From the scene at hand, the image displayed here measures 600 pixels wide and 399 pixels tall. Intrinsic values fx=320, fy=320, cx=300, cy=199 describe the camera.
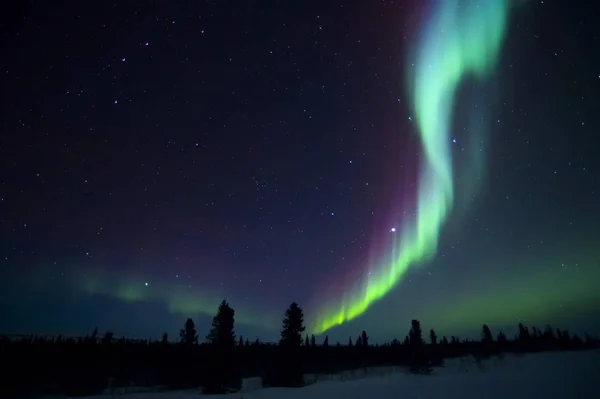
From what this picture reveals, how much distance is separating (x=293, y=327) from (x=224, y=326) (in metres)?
10.1

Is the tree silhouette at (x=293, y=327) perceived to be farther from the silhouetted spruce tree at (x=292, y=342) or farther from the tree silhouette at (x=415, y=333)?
the tree silhouette at (x=415, y=333)

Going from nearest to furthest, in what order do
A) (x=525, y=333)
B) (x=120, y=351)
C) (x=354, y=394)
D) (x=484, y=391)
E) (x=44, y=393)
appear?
(x=484, y=391), (x=354, y=394), (x=44, y=393), (x=120, y=351), (x=525, y=333)

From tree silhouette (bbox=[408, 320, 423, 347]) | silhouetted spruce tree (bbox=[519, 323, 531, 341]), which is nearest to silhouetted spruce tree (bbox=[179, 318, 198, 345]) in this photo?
tree silhouette (bbox=[408, 320, 423, 347])

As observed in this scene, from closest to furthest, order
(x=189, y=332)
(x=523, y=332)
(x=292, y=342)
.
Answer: (x=292, y=342) < (x=189, y=332) < (x=523, y=332)

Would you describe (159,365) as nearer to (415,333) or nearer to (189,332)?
(189,332)

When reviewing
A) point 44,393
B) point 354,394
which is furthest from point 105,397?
point 354,394

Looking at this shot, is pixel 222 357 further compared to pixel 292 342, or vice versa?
pixel 292 342

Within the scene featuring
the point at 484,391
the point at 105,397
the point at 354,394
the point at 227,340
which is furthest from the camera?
the point at 227,340

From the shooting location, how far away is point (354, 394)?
19141 mm

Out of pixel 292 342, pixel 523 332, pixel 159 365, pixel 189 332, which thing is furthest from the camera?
pixel 523 332

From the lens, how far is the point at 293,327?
43.9 meters

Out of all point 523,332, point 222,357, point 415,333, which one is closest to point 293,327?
point 222,357

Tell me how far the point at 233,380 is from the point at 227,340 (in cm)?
1738

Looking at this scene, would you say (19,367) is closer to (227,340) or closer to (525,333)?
(227,340)
